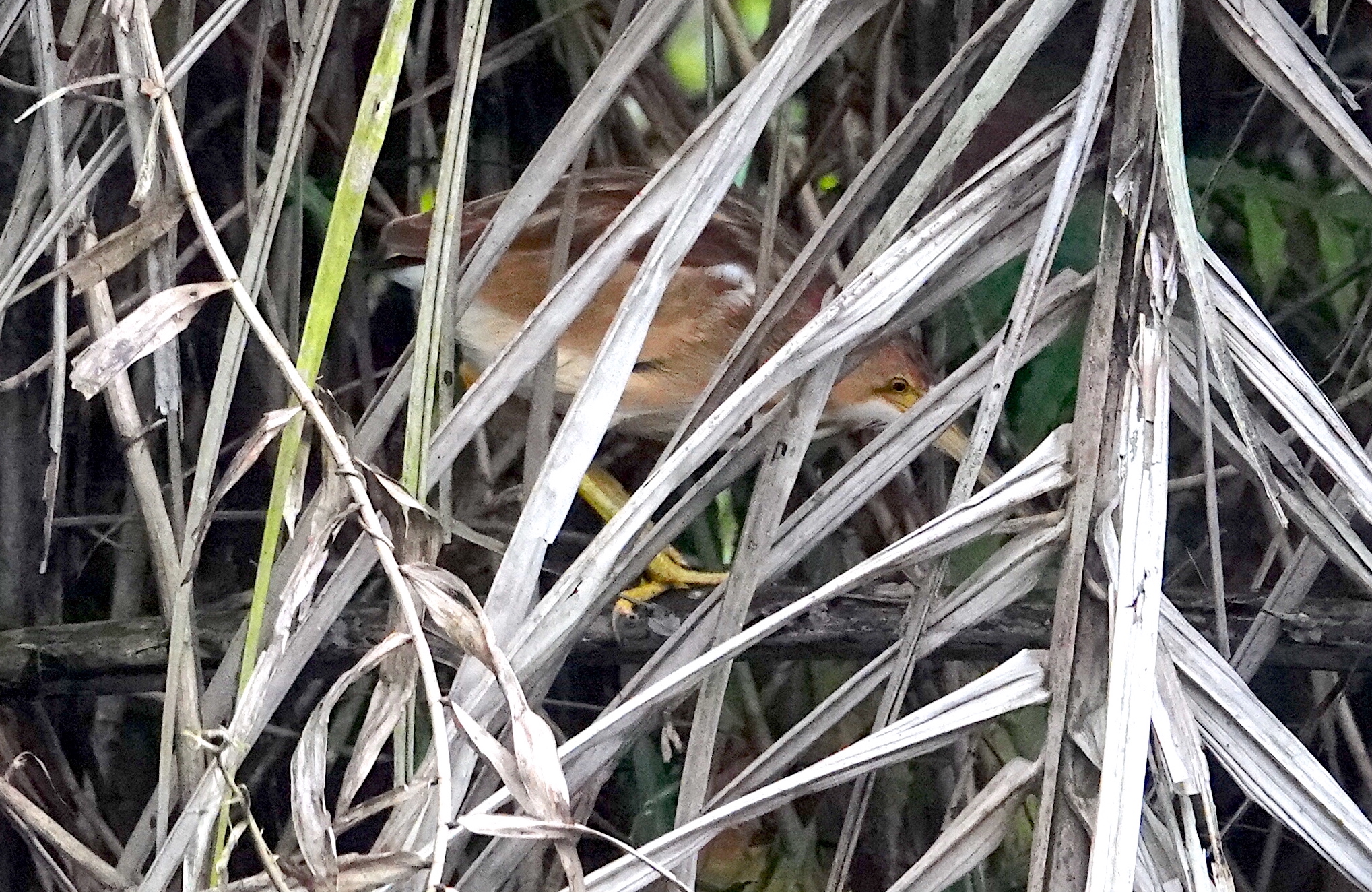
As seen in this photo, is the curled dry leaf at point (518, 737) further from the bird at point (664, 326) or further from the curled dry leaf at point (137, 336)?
the bird at point (664, 326)

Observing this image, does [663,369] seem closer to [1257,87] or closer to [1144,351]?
[1257,87]

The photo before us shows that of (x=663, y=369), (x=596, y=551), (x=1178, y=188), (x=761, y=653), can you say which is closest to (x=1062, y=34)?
(x=663, y=369)

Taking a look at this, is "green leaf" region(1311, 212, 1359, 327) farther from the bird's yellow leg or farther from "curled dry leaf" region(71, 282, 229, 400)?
"curled dry leaf" region(71, 282, 229, 400)

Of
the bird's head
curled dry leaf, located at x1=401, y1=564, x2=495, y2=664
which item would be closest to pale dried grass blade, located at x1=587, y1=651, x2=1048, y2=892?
curled dry leaf, located at x1=401, y1=564, x2=495, y2=664

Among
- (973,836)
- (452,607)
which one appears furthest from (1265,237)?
(452,607)

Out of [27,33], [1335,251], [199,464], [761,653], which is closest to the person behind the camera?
A: [199,464]

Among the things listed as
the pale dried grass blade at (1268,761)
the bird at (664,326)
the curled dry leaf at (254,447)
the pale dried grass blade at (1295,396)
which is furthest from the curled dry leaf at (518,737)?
the bird at (664,326)
